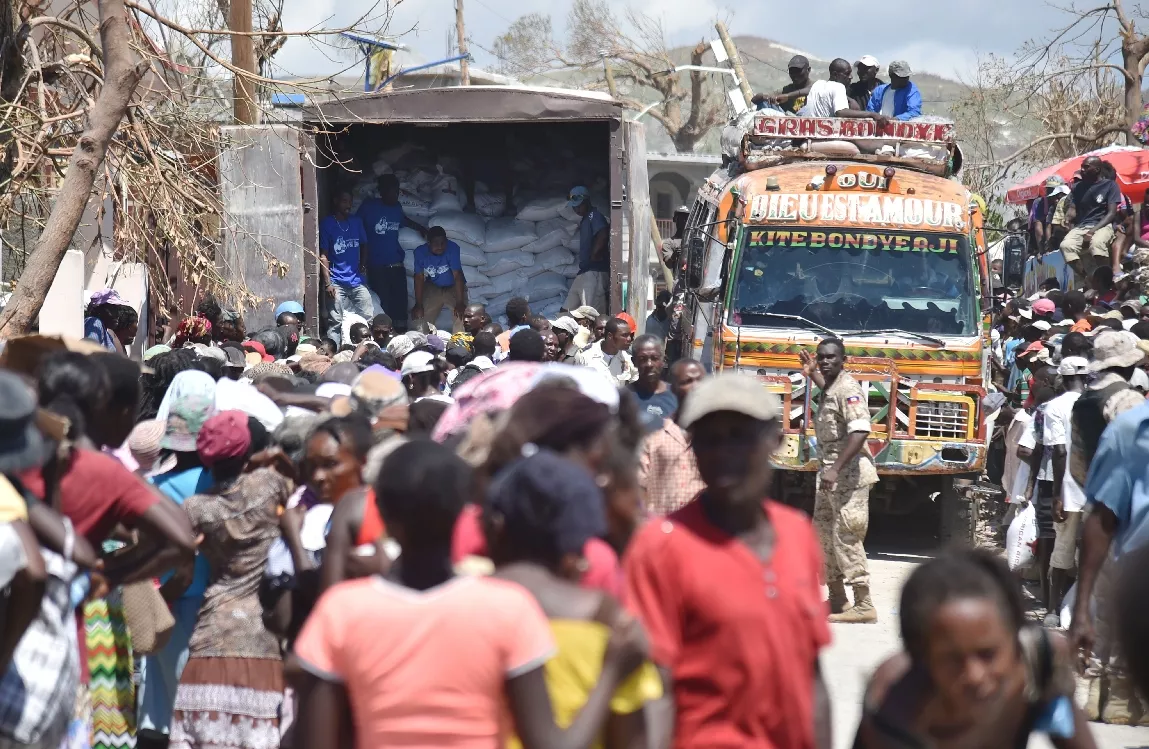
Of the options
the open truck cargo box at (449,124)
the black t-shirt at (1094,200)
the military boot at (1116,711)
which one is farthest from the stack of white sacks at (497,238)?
the military boot at (1116,711)

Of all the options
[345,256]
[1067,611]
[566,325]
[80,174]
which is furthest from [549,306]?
[80,174]

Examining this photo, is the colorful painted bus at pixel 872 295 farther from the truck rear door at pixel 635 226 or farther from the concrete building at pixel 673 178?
the concrete building at pixel 673 178

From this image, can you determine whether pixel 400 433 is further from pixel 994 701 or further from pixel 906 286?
pixel 906 286

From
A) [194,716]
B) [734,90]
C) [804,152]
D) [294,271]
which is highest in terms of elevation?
[734,90]

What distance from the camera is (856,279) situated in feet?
34.3

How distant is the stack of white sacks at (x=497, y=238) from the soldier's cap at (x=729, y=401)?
11345 millimetres

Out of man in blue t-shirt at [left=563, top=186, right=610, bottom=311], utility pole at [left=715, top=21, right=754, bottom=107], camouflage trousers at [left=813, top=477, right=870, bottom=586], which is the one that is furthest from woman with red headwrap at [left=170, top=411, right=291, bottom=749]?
utility pole at [left=715, top=21, right=754, bottom=107]

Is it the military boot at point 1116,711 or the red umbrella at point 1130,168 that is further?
the red umbrella at point 1130,168

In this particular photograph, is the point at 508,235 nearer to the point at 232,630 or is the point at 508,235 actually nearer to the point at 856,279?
the point at 856,279

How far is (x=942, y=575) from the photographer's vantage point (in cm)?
276

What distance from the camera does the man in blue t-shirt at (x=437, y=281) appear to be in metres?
14.4

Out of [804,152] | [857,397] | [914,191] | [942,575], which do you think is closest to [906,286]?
[914,191]

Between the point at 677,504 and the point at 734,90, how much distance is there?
10.1m

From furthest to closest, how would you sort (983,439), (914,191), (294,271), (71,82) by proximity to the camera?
(294,271)
(914,191)
(983,439)
(71,82)
